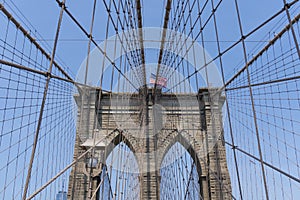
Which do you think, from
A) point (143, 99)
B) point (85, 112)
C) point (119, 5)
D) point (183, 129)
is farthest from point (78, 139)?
point (119, 5)

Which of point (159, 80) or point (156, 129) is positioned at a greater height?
point (159, 80)

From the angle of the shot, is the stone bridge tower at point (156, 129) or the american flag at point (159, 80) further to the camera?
the american flag at point (159, 80)

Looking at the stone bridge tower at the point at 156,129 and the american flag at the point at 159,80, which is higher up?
the american flag at the point at 159,80

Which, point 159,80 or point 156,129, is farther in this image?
point 159,80

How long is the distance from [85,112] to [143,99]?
203 centimetres

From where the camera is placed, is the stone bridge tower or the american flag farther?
→ the american flag

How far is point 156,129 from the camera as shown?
10.4 metres

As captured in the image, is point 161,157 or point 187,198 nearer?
point 161,157

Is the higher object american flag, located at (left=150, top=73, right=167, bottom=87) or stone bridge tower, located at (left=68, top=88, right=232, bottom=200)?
american flag, located at (left=150, top=73, right=167, bottom=87)

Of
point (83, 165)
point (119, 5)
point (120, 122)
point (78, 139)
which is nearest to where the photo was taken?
point (119, 5)

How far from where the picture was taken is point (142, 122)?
10.5 meters

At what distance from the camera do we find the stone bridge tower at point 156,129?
942 cm

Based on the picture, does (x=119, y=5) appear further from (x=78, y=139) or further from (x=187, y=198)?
(x=187, y=198)

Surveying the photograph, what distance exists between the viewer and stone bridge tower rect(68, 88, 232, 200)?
30.9 ft
